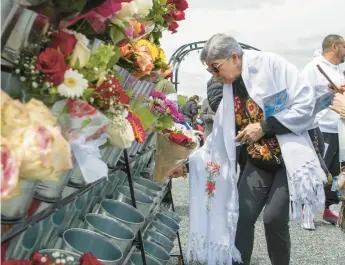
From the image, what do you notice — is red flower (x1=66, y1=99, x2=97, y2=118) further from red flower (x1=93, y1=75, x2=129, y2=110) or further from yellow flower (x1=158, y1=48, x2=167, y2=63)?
yellow flower (x1=158, y1=48, x2=167, y2=63)

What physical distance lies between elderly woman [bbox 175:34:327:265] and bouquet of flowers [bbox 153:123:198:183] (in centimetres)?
26

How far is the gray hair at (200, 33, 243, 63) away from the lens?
113 inches

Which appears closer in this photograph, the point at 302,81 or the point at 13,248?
the point at 13,248

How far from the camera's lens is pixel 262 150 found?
294cm

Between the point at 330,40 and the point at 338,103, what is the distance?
265cm

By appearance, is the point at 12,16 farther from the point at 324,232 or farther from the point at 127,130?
the point at 324,232

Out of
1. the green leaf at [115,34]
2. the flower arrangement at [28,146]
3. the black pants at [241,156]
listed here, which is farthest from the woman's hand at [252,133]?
the flower arrangement at [28,146]

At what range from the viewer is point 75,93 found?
1.17m

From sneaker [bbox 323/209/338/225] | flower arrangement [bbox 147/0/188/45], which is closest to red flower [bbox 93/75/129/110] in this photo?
flower arrangement [bbox 147/0/188/45]

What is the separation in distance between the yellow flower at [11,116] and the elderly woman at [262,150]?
1981 millimetres

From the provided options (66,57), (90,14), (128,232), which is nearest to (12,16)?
(66,57)

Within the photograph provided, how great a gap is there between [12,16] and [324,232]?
16.4 ft

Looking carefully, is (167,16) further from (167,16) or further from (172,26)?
(172,26)

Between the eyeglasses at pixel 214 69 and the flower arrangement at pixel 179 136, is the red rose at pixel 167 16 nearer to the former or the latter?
the eyeglasses at pixel 214 69
